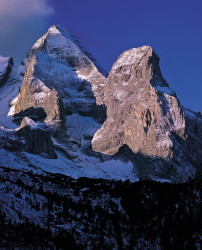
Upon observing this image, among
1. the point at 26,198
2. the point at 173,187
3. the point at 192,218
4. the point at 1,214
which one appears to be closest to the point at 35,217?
the point at 1,214

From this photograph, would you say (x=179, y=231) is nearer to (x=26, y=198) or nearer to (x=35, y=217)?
(x=35, y=217)

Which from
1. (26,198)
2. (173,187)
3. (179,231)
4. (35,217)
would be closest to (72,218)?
(35,217)

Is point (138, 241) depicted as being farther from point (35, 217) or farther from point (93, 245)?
point (35, 217)

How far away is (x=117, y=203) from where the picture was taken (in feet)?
468

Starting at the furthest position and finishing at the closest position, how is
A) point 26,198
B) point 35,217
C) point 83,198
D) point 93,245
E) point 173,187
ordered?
point 173,187
point 83,198
point 26,198
point 35,217
point 93,245

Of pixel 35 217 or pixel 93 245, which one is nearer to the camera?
pixel 93 245

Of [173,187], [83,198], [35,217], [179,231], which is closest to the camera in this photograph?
[179,231]

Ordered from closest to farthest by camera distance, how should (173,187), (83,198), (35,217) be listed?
(35,217)
(83,198)
(173,187)

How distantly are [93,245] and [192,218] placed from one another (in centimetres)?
3109

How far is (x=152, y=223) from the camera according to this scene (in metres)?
120

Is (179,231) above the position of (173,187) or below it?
below

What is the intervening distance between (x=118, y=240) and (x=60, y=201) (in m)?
40.0

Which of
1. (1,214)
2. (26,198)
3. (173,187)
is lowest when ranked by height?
(1,214)

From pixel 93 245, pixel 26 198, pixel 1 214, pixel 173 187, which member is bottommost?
pixel 93 245
